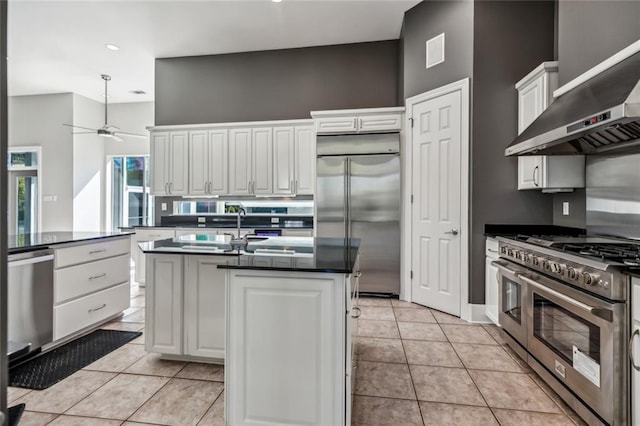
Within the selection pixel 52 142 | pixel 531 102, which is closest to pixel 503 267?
pixel 531 102

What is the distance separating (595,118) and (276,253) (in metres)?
1.95

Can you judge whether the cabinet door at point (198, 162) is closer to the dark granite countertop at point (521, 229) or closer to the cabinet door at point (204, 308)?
the cabinet door at point (204, 308)

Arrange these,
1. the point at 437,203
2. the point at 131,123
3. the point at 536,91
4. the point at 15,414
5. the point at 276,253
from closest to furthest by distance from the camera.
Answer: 1. the point at 15,414
2. the point at 276,253
3. the point at 536,91
4. the point at 437,203
5. the point at 131,123

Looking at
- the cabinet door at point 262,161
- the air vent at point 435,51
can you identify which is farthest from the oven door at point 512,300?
the cabinet door at point 262,161

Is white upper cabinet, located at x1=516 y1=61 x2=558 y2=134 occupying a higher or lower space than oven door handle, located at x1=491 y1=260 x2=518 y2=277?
higher

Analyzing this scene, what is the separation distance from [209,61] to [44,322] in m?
4.27

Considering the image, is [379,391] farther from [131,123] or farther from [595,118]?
[131,123]

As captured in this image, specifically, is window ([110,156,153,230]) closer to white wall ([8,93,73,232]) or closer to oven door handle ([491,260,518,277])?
white wall ([8,93,73,232])

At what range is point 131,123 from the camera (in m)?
7.17

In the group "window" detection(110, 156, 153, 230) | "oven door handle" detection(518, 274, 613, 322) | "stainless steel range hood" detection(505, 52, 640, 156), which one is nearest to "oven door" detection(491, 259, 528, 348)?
"oven door handle" detection(518, 274, 613, 322)

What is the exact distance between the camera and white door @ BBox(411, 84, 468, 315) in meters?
3.59

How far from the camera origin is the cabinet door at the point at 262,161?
190 inches

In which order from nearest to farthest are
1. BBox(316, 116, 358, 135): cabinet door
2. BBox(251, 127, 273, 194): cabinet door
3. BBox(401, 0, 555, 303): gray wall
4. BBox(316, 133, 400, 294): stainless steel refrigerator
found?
1. BBox(401, 0, 555, 303): gray wall
2. BBox(316, 133, 400, 294): stainless steel refrigerator
3. BBox(316, 116, 358, 135): cabinet door
4. BBox(251, 127, 273, 194): cabinet door

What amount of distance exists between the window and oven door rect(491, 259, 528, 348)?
6730mm
